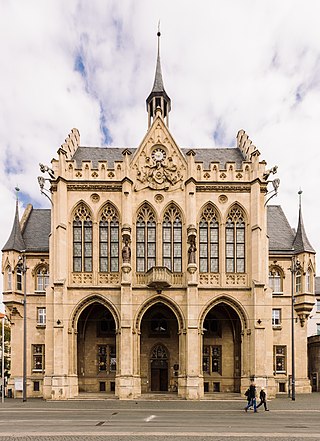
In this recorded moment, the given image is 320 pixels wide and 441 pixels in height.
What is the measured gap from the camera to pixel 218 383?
44.1 meters

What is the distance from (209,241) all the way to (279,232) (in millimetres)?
10719

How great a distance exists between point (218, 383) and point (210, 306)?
24.6ft

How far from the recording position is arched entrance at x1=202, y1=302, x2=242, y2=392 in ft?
144

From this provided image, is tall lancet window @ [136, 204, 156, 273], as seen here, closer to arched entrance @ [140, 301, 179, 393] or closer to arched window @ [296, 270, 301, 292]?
arched entrance @ [140, 301, 179, 393]

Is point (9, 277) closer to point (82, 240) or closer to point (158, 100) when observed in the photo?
point (82, 240)

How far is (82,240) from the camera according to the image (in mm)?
42625

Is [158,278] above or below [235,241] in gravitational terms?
below

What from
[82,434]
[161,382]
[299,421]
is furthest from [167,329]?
[82,434]

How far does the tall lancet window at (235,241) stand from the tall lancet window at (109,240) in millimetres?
9269

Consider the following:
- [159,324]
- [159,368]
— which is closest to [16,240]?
[159,324]

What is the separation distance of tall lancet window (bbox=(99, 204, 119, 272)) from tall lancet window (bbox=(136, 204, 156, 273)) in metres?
1.83

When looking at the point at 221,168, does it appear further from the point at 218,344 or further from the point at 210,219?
the point at 218,344

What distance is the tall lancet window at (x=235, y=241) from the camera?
42.7 m

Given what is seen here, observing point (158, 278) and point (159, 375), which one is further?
point (159, 375)
